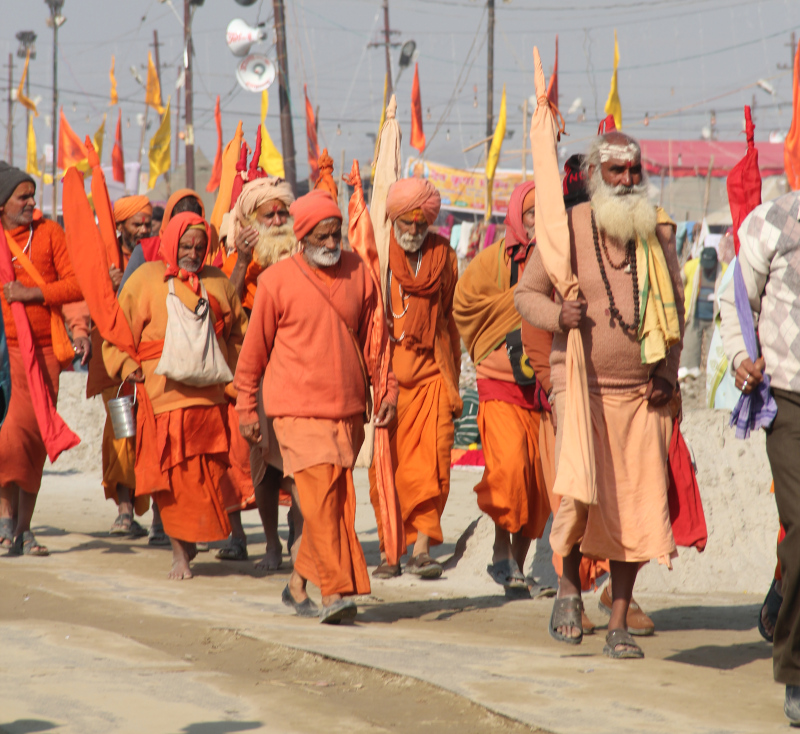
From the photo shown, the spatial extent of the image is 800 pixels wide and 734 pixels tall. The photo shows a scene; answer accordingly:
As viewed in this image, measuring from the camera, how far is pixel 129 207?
329 inches

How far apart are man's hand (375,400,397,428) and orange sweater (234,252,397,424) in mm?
141

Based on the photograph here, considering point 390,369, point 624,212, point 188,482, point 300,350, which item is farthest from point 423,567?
point 624,212

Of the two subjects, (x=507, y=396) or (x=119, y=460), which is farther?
(x=119, y=460)

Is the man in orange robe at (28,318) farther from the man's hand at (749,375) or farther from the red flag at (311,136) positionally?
the red flag at (311,136)

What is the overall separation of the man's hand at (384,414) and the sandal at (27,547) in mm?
2700

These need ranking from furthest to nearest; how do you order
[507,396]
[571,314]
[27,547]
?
[27,547] < [507,396] < [571,314]

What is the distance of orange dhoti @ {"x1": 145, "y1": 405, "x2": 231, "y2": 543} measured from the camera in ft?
21.8

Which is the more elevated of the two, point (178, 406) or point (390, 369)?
point (390, 369)

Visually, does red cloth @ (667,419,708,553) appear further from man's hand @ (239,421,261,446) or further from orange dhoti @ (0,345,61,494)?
orange dhoti @ (0,345,61,494)

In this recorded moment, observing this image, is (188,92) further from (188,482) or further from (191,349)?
(188,482)

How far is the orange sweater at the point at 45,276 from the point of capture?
734cm

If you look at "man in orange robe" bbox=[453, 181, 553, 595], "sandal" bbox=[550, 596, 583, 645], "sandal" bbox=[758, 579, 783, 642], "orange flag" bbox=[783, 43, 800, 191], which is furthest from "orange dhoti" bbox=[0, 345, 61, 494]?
"orange flag" bbox=[783, 43, 800, 191]

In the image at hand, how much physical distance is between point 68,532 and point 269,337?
11.9 feet

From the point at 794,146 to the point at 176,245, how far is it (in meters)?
7.85
